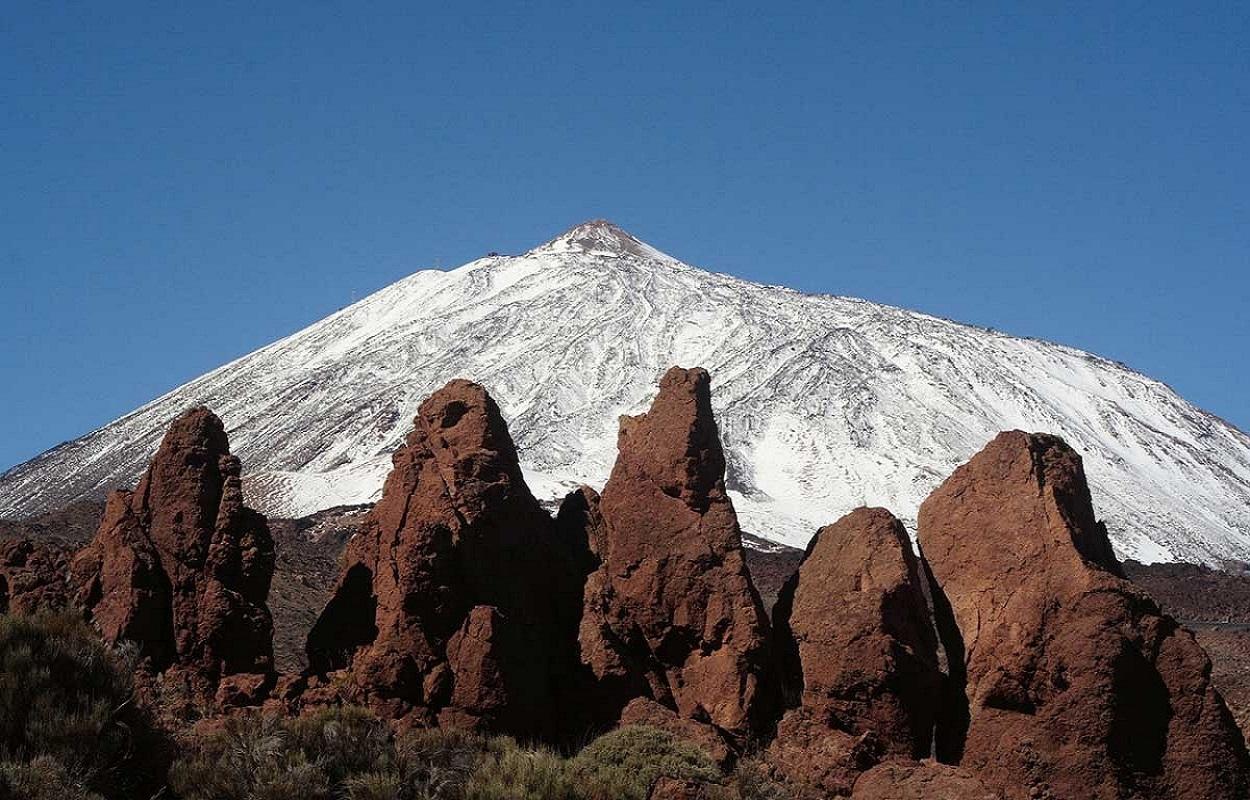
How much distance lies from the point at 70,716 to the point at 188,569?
12.7ft

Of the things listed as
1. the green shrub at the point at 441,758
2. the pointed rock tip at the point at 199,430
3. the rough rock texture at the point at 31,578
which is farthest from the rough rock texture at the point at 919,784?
the rough rock texture at the point at 31,578

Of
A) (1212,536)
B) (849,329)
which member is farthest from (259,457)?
(1212,536)

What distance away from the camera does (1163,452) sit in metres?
92.0

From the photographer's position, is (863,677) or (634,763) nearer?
(634,763)

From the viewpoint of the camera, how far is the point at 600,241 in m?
143

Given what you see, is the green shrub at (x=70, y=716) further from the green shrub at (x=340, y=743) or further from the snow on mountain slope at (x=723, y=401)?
the snow on mountain slope at (x=723, y=401)

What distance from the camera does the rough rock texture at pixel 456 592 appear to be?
49.0ft

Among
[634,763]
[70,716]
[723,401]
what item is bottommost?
[634,763]

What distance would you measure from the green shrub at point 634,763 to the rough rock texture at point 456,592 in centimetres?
126

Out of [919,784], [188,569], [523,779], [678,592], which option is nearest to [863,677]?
[919,784]

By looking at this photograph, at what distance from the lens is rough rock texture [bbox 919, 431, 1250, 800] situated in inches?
547

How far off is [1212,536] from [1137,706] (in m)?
67.5

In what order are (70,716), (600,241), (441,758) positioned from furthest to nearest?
(600,241)
(441,758)
(70,716)

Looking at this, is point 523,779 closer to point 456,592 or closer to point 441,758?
point 441,758
